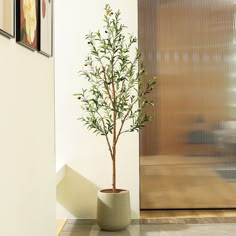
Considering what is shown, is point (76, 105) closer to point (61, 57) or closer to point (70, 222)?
point (61, 57)

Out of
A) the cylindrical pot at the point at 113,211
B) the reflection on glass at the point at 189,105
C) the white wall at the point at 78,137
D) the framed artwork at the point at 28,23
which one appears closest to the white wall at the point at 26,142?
the framed artwork at the point at 28,23

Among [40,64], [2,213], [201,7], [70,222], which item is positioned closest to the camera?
[2,213]

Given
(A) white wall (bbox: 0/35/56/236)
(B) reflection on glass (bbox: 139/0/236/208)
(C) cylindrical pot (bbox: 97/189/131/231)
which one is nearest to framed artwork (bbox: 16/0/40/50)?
(A) white wall (bbox: 0/35/56/236)

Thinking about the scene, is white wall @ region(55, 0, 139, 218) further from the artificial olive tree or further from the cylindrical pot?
the cylindrical pot

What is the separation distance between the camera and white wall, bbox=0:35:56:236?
177cm

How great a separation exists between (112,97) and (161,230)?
1.26 meters

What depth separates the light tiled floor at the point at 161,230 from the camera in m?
3.67

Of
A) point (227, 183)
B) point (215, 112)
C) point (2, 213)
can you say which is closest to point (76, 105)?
point (215, 112)

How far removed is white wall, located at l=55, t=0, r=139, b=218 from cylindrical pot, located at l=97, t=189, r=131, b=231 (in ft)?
1.35

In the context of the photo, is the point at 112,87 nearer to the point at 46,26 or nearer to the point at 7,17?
the point at 46,26

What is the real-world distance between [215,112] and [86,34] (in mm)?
1494

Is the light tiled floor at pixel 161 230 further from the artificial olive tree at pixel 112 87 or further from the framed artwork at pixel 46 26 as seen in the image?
the framed artwork at pixel 46 26

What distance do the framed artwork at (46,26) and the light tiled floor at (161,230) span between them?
5.87 feet

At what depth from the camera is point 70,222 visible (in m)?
4.09
